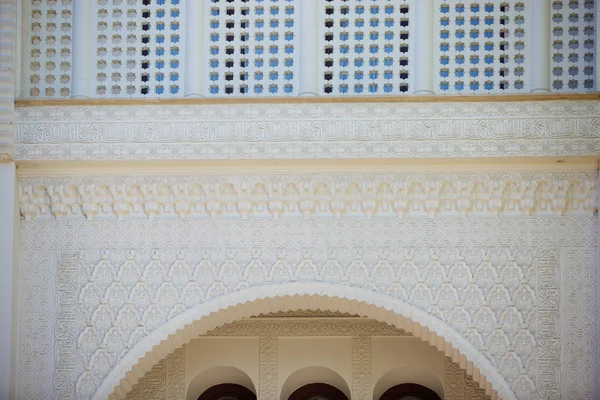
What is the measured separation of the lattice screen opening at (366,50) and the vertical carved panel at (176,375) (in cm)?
193

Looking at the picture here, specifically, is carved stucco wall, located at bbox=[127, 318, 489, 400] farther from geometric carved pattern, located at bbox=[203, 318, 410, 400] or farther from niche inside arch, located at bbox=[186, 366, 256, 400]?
niche inside arch, located at bbox=[186, 366, 256, 400]

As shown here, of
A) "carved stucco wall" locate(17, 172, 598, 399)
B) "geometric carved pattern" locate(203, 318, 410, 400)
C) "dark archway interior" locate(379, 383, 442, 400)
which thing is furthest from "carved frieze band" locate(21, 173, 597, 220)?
"dark archway interior" locate(379, 383, 442, 400)

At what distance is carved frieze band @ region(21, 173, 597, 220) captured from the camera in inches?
200

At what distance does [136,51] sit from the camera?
537cm

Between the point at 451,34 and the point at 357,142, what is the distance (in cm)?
84

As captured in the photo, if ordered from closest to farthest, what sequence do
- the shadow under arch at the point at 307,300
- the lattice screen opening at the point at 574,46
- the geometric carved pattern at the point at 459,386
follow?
1. the shadow under arch at the point at 307,300
2. the lattice screen opening at the point at 574,46
3. the geometric carved pattern at the point at 459,386

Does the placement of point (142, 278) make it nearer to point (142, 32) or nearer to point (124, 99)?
point (124, 99)

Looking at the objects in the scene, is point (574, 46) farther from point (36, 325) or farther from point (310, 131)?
point (36, 325)

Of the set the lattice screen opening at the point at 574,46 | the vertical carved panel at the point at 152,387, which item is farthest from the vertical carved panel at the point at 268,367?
the lattice screen opening at the point at 574,46

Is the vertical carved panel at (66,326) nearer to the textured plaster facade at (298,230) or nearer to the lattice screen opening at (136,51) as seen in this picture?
the textured plaster facade at (298,230)

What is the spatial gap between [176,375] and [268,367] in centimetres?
57

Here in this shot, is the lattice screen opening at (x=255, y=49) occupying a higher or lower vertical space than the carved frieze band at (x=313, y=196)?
higher

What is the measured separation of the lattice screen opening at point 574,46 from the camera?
5.20 metres

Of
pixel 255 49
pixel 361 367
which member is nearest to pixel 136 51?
pixel 255 49
